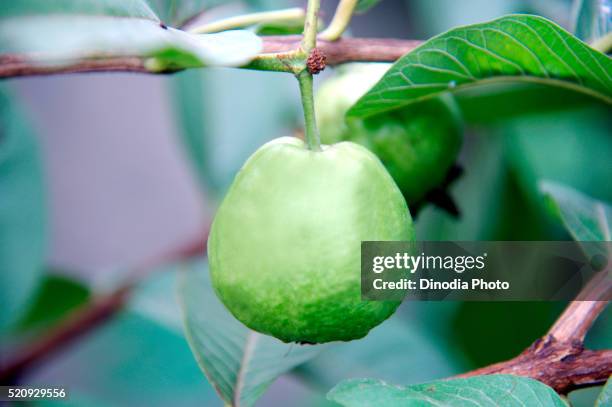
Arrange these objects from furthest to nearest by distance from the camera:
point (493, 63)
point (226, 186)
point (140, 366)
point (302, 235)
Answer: point (226, 186)
point (140, 366)
point (493, 63)
point (302, 235)

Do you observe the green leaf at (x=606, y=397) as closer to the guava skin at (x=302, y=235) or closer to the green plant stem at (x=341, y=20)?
the guava skin at (x=302, y=235)

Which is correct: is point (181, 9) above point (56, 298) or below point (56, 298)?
above

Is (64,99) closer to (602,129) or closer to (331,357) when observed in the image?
(331,357)

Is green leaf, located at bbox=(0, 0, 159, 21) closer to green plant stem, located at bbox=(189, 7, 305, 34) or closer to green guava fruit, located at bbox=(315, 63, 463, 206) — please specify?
green plant stem, located at bbox=(189, 7, 305, 34)

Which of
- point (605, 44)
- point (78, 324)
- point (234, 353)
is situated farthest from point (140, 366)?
point (605, 44)

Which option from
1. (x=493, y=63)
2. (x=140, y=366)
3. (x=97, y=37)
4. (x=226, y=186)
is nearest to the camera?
(x=97, y=37)

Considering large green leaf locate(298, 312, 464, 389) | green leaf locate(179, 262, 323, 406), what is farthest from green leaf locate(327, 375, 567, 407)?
large green leaf locate(298, 312, 464, 389)

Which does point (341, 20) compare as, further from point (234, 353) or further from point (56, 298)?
point (56, 298)
